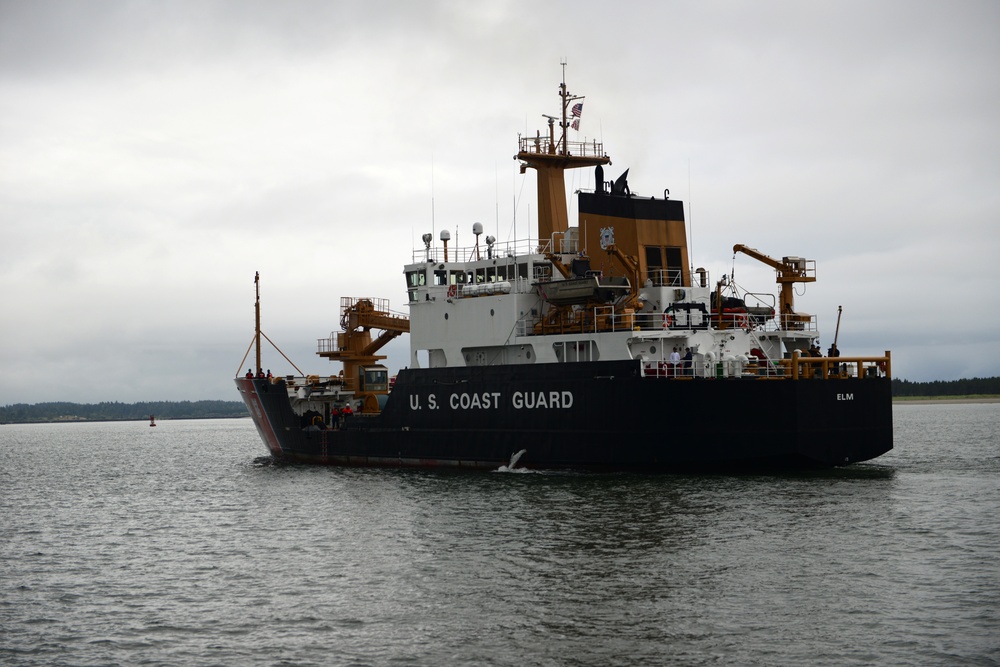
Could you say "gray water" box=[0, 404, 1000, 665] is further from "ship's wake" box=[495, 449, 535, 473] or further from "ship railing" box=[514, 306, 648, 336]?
"ship railing" box=[514, 306, 648, 336]

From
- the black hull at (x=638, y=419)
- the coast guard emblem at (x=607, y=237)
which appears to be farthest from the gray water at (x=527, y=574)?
the coast guard emblem at (x=607, y=237)

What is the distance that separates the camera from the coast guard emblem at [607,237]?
3156 cm

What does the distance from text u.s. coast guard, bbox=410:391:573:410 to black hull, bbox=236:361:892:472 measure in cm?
3

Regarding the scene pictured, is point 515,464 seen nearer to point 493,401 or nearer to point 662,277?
point 493,401

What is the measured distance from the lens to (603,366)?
2839 centimetres

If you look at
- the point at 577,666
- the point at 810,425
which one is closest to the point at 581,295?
the point at 810,425

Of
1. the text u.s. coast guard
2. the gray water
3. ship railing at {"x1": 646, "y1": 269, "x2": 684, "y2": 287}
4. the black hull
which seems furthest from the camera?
ship railing at {"x1": 646, "y1": 269, "x2": 684, "y2": 287}

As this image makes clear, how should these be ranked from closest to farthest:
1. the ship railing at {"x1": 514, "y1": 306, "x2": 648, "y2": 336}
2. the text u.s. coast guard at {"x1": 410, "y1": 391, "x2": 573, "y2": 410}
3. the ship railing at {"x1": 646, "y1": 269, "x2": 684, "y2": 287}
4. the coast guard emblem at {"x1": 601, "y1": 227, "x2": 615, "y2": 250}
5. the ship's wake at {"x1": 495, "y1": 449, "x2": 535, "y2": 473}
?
1. the ship railing at {"x1": 514, "y1": 306, "x2": 648, "y2": 336}
2. the text u.s. coast guard at {"x1": 410, "y1": 391, "x2": 573, "y2": 410}
3. the ship's wake at {"x1": 495, "y1": 449, "x2": 535, "y2": 473}
4. the ship railing at {"x1": 646, "y1": 269, "x2": 684, "y2": 287}
5. the coast guard emblem at {"x1": 601, "y1": 227, "x2": 615, "y2": 250}

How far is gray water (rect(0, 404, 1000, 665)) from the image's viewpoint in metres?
13.3

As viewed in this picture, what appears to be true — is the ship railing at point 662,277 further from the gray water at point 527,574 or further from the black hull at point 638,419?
the gray water at point 527,574

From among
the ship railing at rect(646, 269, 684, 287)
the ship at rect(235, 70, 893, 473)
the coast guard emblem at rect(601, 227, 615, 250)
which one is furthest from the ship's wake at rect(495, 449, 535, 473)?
the coast guard emblem at rect(601, 227, 615, 250)

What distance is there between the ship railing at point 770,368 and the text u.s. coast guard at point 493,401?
2.68 m

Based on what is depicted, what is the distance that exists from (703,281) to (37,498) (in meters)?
21.5

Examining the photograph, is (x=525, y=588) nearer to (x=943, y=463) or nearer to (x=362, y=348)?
(x=943, y=463)
